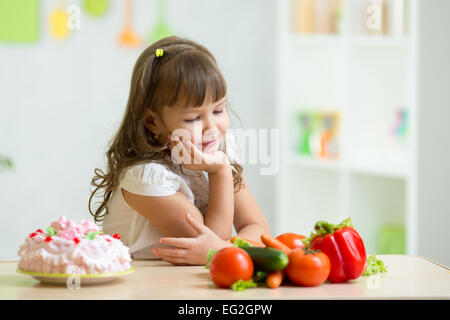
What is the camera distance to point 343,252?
1.15 meters

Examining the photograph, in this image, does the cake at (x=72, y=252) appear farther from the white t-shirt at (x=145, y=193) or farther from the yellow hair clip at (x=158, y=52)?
the yellow hair clip at (x=158, y=52)

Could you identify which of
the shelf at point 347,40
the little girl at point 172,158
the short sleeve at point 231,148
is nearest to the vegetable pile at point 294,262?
the little girl at point 172,158

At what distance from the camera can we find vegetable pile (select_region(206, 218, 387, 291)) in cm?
107

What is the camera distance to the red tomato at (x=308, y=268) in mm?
1084

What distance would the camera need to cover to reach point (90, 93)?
157 inches

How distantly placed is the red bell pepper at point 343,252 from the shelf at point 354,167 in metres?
2.02

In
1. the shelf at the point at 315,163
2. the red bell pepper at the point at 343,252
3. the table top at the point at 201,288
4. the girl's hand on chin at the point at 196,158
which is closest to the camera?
the table top at the point at 201,288

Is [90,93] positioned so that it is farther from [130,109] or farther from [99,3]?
[130,109]

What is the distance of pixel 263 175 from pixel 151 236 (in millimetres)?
2691

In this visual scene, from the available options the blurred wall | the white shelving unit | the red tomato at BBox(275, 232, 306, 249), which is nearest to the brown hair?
the red tomato at BBox(275, 232, 306, 249)

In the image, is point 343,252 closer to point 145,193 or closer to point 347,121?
point 145,193

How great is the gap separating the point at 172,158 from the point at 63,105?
7.97 ft

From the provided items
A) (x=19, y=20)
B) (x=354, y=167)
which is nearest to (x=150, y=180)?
(x=354, y=167)

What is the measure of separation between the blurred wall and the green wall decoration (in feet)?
0.13
